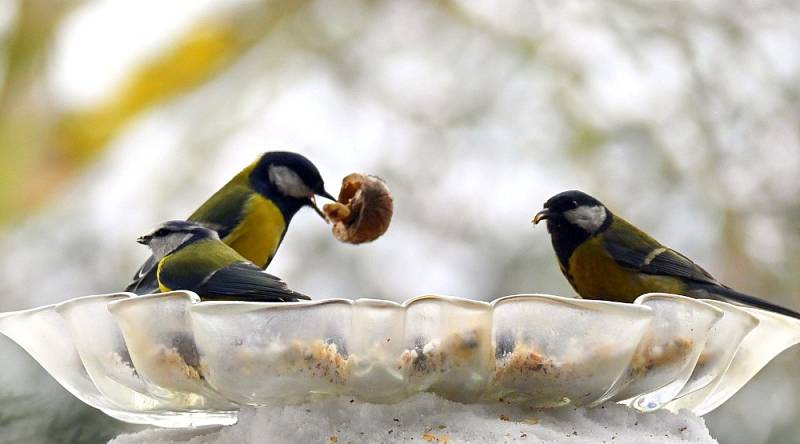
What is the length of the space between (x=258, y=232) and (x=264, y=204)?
39 mm

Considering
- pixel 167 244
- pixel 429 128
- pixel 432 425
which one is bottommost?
pixel 432 425

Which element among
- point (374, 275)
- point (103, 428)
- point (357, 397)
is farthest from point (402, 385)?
point (374, 275)

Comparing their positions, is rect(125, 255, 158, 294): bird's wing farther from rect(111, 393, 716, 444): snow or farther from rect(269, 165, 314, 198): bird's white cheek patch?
rect(111, 393, 716, 444): snow

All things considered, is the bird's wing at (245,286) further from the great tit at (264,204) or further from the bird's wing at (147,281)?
the great tit at (264,204)

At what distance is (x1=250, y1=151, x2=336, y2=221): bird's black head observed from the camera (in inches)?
42.4

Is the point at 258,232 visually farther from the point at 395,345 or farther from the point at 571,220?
the point at 395,345

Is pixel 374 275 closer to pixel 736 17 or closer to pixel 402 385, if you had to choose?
pixel 736 17

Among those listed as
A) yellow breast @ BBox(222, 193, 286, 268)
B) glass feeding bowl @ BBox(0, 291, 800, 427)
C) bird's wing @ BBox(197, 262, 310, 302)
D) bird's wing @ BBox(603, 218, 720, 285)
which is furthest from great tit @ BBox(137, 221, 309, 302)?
bird's wing @ BBox(603, 218, 720, 285)

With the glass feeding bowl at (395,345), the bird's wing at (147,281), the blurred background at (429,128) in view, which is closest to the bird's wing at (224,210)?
the bird's wing at (147,281)

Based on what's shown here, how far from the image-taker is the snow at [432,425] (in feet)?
1.63

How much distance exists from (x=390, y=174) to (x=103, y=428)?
122 cm

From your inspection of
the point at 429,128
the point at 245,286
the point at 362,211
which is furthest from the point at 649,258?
the point at 429,128

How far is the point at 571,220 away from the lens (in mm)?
958

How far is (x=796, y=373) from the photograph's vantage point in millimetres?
2068
